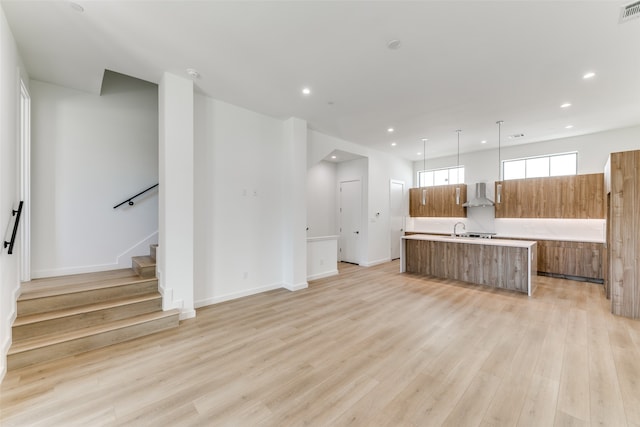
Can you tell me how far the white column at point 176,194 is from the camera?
11.2 feet

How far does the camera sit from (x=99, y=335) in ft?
9.16

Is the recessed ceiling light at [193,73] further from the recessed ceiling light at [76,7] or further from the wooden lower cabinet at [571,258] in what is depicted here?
the wooden lower cabinet at [571,258]

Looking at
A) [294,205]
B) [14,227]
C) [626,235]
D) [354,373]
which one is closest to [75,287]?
[14,227]

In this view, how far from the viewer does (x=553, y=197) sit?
6008 millimetres

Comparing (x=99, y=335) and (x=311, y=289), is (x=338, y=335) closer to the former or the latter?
(x=311, y=289)

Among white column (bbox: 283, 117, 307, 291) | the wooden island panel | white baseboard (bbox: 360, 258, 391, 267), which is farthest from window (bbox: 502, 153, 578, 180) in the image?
white column (bbox: 283, 117, 307, 291)

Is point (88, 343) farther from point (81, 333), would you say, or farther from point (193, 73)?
point (193, 73)

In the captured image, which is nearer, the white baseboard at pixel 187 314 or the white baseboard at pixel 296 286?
the white baseboard at pixel 187 314

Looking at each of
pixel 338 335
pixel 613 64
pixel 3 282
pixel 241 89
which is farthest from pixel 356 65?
pixel 3 282

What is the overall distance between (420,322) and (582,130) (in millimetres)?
5895

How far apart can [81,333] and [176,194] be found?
1.80 metres

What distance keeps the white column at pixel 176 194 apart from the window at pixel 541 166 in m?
7.74

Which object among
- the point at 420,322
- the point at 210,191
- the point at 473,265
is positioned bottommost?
the point at 420,322

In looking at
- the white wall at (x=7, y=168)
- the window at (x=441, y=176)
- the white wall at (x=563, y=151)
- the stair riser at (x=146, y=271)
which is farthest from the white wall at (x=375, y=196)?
the white wall at (x=7, y=168)
